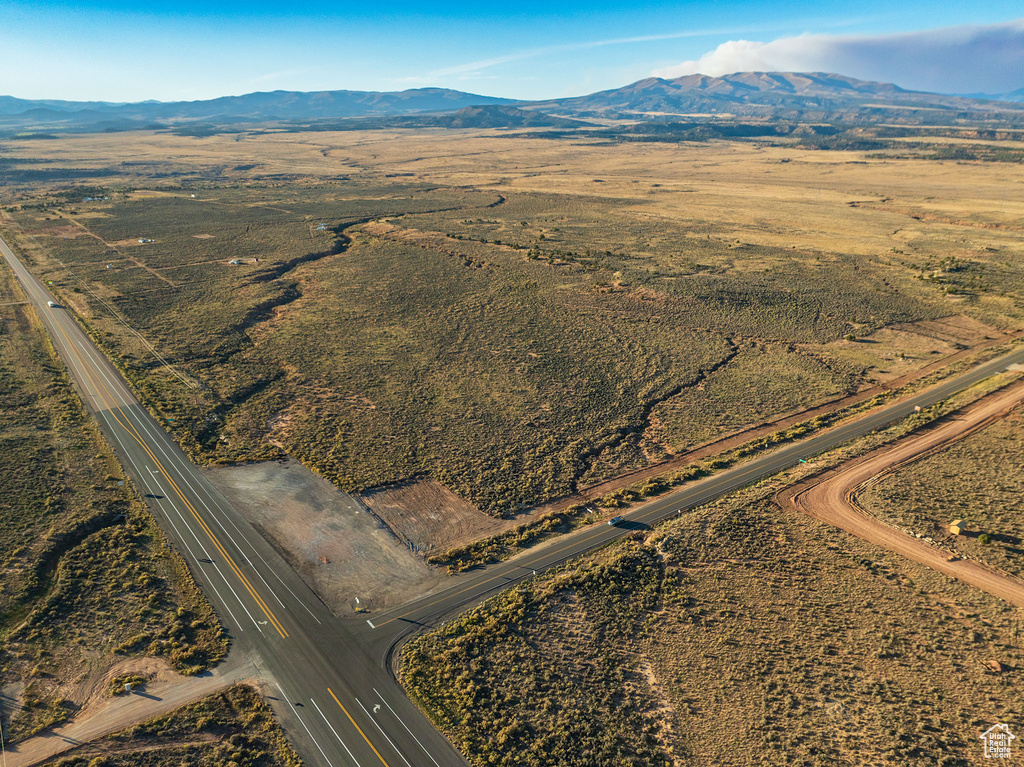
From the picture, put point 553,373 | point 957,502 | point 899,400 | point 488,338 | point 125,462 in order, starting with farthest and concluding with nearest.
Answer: point 488,338
point 553,373
point 899,400
point 125,462
point 957,502

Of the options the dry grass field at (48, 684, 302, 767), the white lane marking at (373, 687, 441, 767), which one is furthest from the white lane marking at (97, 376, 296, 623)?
the white lane marking at (373, 687, 441, 767)

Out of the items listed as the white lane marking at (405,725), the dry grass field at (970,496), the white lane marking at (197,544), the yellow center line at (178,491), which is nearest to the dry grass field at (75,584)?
the white lane marking at (197,544)

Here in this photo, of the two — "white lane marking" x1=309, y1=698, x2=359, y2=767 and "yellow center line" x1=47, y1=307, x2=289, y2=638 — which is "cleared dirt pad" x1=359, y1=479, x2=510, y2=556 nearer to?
"yellow center line" x1=47, y1=307, x2=289, y2=638

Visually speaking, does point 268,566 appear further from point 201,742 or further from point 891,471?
point 891,471

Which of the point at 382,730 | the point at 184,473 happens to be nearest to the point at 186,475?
the point at 184,473

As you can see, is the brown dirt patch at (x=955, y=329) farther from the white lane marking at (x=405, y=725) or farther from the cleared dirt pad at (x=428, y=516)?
the white lane marking at (x=405, y=725)

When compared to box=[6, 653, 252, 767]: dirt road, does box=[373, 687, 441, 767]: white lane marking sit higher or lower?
lower

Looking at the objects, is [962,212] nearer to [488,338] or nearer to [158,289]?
[488,338]

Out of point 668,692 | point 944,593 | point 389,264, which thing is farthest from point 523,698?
point 389,264
